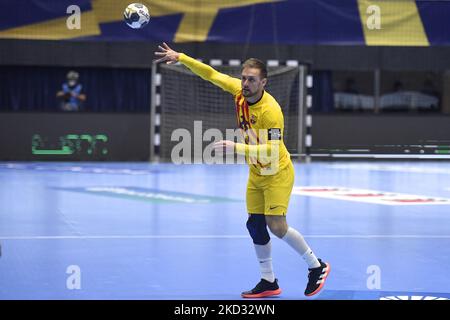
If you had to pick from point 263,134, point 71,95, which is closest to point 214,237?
point 263,134

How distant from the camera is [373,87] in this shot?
95.7ft

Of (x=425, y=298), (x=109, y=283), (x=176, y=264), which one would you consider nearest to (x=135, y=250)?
(x=176, y=264)

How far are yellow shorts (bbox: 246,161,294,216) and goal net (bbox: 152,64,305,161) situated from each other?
18.1m

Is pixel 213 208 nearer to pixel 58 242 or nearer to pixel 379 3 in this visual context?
pixel 58 242

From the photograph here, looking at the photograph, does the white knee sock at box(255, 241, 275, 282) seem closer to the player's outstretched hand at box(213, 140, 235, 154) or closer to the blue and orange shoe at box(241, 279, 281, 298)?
the blue and orange shoe at box(241, 279, 281, 298)

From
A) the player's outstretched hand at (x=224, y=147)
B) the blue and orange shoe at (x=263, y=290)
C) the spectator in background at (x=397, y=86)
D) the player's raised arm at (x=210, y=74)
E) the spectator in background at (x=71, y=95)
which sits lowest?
the blue and orange shoe at (x=263, y=290)

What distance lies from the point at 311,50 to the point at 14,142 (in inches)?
386

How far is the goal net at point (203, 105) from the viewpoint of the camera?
26.5m

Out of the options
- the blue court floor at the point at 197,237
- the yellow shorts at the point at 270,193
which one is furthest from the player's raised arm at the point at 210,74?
the blue court floor at the point at 197,237

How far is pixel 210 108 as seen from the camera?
26.5 metres

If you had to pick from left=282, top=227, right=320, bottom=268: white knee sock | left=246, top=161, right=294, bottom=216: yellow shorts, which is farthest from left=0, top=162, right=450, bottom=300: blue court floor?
left=246, top=161, right=294, bottom=216: yellow shorts

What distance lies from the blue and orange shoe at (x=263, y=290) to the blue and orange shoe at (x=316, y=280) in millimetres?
296

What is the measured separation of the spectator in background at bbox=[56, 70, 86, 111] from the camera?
87.7 feet

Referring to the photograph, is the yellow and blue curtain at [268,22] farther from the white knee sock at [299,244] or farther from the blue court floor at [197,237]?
the white knee sock at [299,244]
